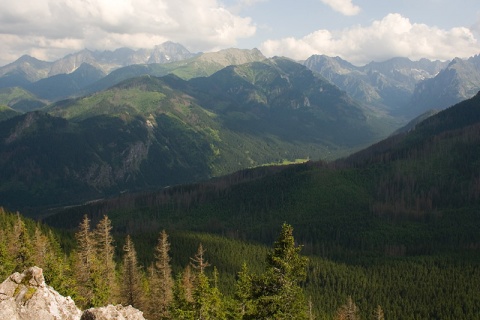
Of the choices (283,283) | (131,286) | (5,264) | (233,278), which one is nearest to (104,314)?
(283,283)

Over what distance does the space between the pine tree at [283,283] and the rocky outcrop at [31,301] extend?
16551 mm

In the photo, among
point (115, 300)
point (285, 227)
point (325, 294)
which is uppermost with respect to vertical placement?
point (285, 227)

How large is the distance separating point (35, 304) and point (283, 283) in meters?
21.0

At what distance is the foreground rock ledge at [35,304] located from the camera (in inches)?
1109

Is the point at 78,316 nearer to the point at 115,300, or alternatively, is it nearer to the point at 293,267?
the point at 293,267

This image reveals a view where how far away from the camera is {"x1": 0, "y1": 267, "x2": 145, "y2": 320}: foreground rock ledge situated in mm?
28172

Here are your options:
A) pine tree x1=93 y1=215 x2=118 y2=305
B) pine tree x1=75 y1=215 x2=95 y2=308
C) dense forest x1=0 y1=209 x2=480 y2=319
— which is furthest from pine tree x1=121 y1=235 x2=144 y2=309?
pine tree x1=75 y1=215 x2=95 y2=308

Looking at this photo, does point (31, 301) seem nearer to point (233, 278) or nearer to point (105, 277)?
point (105, 277)

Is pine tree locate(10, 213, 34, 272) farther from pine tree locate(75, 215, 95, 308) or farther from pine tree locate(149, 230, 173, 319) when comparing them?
pine tree locate(149, 230, 173, 319)

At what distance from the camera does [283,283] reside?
38.5m

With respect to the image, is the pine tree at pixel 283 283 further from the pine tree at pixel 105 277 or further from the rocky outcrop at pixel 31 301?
the pine tree at pixel 105 277

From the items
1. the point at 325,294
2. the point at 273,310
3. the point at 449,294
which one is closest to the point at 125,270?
the point at 273,310

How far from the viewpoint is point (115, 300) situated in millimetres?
71062

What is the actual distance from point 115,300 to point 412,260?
159461 mm
